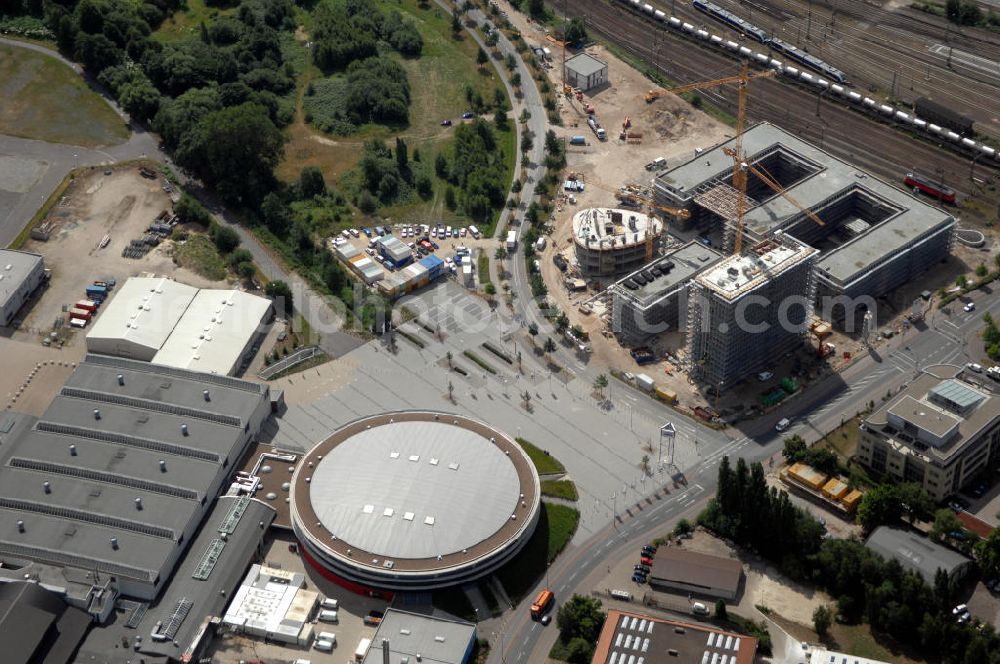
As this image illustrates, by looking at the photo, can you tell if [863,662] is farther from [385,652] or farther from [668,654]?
[385,652]

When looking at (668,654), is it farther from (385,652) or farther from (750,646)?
(385,652)

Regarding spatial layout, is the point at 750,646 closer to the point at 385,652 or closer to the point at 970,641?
the point at 970,641

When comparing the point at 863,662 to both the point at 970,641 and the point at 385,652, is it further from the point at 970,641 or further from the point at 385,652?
the point at 385,652

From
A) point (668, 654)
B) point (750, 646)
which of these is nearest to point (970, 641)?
point (750, 646)

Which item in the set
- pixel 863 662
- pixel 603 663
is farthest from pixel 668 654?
pixel 863 662

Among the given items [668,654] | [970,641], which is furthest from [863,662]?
[668,654]

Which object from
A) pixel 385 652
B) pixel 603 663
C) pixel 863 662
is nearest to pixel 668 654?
pixel 603 663
